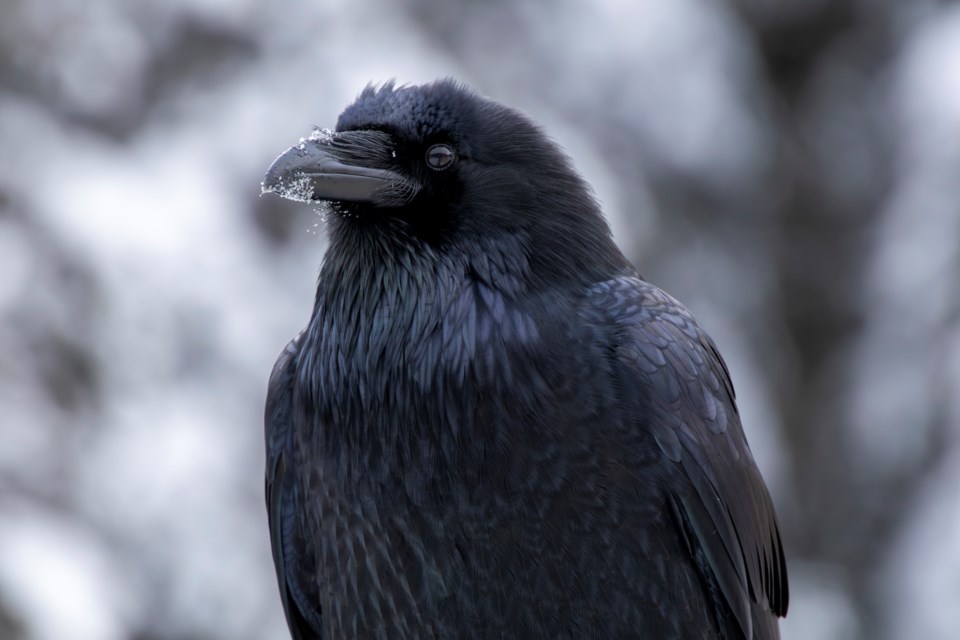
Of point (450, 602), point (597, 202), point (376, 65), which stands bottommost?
point (450, 602)

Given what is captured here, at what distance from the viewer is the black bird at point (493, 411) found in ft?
9.00

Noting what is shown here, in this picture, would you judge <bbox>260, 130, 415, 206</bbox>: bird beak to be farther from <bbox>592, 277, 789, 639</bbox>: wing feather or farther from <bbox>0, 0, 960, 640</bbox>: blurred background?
<bbox>0, 0, 960, 640</bbox>: blurred background

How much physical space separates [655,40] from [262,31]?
296 cm

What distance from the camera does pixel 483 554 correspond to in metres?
2.74

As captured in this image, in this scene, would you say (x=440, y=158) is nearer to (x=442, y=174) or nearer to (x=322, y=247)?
(x=442, y=174)

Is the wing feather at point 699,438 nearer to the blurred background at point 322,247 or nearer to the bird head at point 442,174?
the bird head at point 442,174

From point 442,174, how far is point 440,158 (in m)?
0.05

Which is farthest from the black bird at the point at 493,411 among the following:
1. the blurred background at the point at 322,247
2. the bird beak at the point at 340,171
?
the blurred background at the point at 322,247

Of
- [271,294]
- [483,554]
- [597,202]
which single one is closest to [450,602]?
[483,554]

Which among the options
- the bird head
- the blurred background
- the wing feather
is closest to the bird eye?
the bird head

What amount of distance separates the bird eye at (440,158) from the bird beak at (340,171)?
0.09m

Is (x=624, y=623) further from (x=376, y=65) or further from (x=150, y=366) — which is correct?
(x=376, y=65)

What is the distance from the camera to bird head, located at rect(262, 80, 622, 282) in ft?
9.68

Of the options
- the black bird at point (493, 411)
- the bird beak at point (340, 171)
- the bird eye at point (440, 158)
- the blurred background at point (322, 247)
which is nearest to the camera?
the black bird at point (493, 411)
